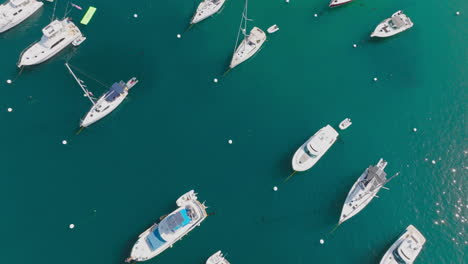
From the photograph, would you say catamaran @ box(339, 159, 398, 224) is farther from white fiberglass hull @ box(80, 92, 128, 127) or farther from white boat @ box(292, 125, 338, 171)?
white fiberglass hull @ box(80, 92, 128, 127)

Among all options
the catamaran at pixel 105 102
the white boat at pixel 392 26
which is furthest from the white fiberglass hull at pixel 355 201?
the catamaran at pixel 105 102

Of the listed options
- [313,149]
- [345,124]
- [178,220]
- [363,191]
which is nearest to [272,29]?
[345,124]

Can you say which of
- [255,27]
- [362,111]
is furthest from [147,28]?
[362,111]

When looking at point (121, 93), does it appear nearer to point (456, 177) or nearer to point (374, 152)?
point (374, 152)

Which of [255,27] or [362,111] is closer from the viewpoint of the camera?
[362,111]

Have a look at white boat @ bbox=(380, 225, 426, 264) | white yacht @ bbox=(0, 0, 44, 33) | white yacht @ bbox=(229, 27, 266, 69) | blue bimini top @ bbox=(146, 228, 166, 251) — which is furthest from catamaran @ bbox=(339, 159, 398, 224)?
white yacht @ bbox=(0, 0, 44, 33)
